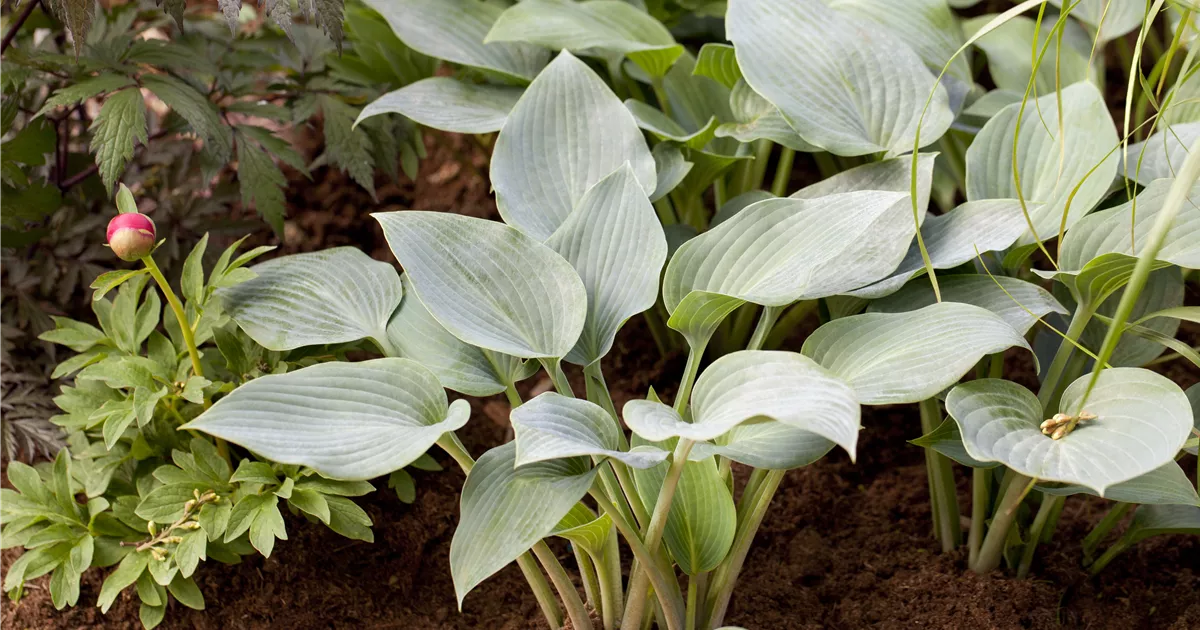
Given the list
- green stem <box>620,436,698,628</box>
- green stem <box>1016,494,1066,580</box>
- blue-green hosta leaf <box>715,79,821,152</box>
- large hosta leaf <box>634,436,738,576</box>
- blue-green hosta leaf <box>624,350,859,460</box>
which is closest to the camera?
blue-green hosta leaf <box>624,350,859,460</box>

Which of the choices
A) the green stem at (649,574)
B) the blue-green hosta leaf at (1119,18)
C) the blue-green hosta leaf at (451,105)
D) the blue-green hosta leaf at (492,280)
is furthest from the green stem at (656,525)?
the blue-green hosta leaf at (1119,18)

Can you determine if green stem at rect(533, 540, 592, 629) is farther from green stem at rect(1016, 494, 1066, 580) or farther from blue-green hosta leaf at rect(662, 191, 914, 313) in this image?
green stem at rect(1016, 494, 1066, 580)

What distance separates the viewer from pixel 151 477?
3.38ft

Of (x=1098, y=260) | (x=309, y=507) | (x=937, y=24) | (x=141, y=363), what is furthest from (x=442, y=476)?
(x=937, y=24)

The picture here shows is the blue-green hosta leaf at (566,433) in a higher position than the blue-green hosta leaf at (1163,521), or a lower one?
higher

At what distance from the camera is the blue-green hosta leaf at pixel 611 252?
0.92 meters

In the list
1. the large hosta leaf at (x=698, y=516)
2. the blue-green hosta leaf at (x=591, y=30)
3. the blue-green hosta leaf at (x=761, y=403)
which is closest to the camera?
the blue-green hosta leaf at (x=761, y=403)

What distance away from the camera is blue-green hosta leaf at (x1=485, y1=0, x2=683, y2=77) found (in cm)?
125

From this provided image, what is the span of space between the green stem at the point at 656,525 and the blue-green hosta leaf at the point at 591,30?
0.55m

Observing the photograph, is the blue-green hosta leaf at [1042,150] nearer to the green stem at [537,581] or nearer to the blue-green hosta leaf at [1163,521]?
the blue-green hosta leaf at [1163,521]

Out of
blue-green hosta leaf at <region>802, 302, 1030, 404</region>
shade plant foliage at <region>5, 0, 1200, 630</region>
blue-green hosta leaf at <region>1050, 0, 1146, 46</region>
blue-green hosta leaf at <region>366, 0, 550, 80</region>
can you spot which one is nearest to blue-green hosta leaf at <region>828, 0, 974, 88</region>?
shade plant foliage at <region>5, 0, 1200, 630</region>

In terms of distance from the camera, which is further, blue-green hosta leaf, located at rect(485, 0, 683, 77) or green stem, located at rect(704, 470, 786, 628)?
blue-green hosta leaf, located at rect(485, 0, 683, 77)

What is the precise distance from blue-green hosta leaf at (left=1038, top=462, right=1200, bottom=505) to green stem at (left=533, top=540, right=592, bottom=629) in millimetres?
523

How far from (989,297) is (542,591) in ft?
1.89
